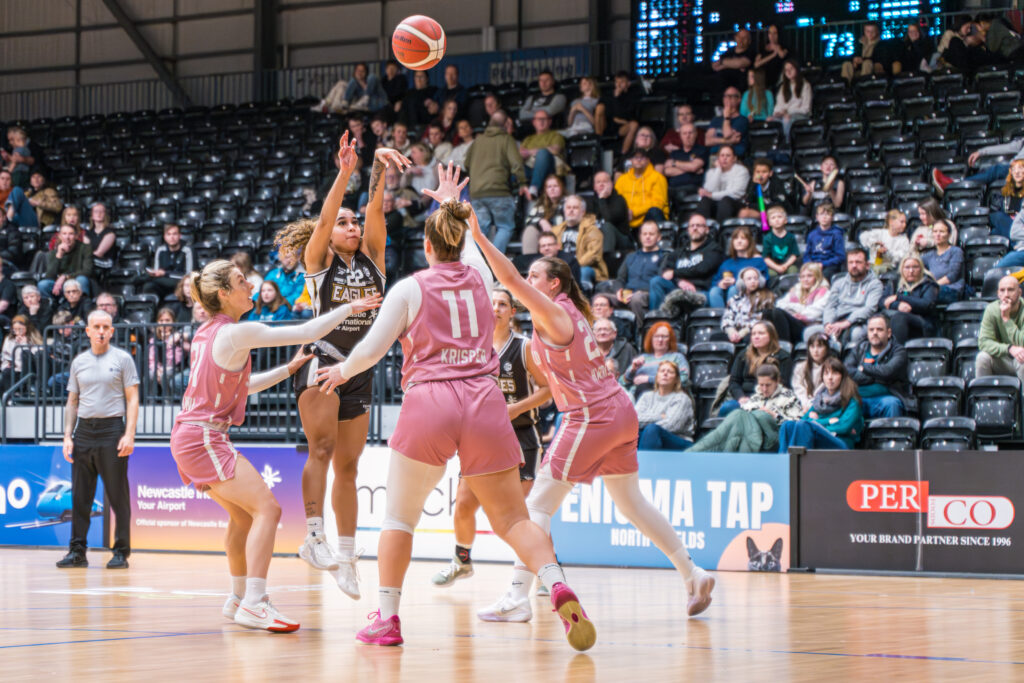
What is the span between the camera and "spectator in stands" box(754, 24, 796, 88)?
16688 mm

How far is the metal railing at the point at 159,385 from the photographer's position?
41.8 feet

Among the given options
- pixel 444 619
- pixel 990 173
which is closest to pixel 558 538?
pixel 444 619

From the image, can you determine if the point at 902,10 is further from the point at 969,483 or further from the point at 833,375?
the point at 969,483

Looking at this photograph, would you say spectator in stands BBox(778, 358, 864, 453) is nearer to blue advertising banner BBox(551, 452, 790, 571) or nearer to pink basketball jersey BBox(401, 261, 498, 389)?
blue advertising banner BBox(551, 452, 790, 571)

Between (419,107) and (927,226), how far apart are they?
362 inches

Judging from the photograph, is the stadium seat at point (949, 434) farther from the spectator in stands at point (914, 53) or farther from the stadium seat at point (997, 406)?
the spectator in stands at point (914, 53)

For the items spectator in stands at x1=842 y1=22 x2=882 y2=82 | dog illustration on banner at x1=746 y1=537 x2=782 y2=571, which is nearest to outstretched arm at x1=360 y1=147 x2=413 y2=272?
dog illustration on banner at x1=746 y1=537 x2=782 y2=571

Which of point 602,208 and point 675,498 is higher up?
point 602,208

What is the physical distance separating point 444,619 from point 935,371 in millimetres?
6570

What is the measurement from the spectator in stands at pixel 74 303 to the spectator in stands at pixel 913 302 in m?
9.44

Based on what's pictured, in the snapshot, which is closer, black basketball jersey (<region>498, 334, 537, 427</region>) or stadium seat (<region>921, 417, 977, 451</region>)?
black basketball jersey (<region>498, 334, 537, 427</region>)

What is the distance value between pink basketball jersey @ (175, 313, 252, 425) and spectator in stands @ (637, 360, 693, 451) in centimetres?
563

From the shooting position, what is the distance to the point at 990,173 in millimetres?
13656

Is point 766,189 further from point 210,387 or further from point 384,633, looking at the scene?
point 384,633
